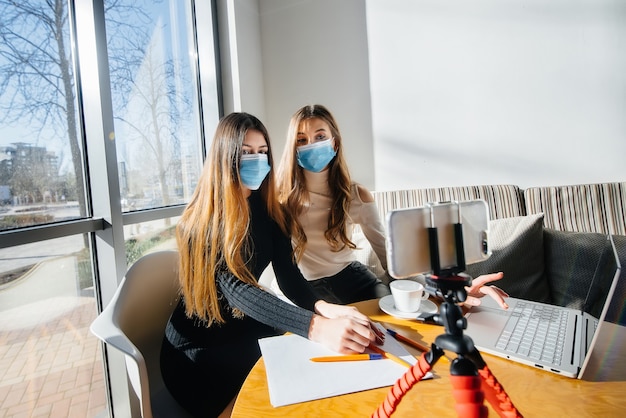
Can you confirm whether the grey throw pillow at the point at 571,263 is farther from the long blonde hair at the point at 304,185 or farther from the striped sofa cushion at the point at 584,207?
the long blonde hair at the point at 304,185

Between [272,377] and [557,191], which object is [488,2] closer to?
[557,191]

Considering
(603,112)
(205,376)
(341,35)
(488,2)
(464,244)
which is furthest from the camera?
(341,35)

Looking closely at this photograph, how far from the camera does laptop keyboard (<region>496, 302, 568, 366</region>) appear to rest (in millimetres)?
604

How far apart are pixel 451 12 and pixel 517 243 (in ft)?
4.39

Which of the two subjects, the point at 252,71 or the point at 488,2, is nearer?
the point at 488,2

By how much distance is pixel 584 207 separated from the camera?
5.03 ft

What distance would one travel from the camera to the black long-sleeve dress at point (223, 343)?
2.52 ft

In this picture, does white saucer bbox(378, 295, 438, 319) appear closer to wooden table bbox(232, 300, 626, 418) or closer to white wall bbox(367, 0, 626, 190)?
wooden table bbox(232, 300, 626, 418)

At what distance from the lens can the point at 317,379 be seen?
0.55 meters

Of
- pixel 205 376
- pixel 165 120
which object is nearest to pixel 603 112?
pixel 205 376

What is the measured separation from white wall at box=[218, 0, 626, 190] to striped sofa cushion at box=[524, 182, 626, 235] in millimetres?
186

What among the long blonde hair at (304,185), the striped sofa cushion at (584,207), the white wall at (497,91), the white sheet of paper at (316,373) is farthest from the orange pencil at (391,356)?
the white wall at (497,91)

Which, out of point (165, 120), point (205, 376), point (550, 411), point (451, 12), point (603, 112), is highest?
point (451, 12)

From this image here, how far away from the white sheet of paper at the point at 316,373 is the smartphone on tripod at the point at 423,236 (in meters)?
0.24
